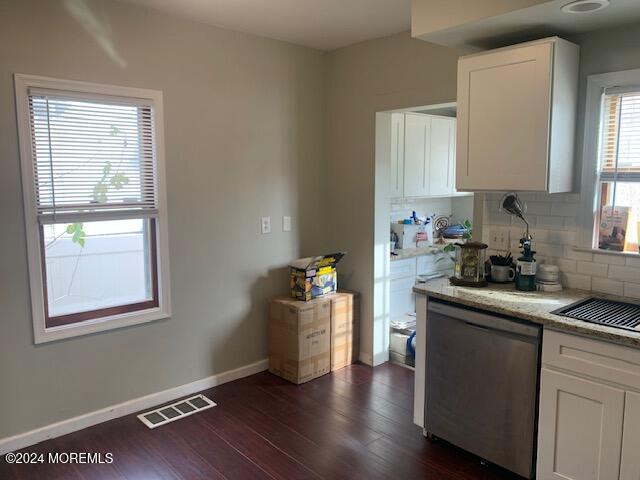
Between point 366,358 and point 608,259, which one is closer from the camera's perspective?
point 608,259

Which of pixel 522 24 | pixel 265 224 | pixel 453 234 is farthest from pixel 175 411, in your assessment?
pixel 453 234

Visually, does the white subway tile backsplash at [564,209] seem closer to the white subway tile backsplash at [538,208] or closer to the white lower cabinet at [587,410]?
the white subway tile backsplash at [538,208]

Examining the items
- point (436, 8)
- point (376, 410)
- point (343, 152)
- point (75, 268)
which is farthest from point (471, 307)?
point (75, 268)

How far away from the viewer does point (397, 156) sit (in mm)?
4371

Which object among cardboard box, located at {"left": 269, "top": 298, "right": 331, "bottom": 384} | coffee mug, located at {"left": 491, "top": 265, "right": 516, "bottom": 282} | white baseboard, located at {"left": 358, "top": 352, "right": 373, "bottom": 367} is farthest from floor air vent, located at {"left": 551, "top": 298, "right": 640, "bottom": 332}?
white baseboard, located at {"left": 358, "top": 352, "right": 373, "bottom": 367}

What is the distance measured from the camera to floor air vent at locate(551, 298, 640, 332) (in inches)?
85.7

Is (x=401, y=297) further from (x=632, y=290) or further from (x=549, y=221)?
(x=632, y=290)

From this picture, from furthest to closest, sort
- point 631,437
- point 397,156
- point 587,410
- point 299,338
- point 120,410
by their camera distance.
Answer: point 397,156, point 299,338, point 120,410, point 587,410, point 631,437

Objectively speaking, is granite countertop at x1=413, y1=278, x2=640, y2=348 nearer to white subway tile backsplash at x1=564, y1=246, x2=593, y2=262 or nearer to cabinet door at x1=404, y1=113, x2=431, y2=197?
white subway tile backsplash at x1=564, y1=246, x2=593, y2=262

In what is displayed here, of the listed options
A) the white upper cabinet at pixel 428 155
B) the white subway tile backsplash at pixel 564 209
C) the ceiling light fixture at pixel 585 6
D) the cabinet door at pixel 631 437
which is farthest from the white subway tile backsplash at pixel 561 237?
the white upper cabinet at pixel 428 155

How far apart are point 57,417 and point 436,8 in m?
3.15

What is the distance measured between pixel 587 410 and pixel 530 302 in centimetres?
56

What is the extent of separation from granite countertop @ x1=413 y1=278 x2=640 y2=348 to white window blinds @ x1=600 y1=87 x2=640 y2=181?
0.66 metres

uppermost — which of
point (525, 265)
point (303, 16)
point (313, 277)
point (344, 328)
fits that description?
point (303, 16)
